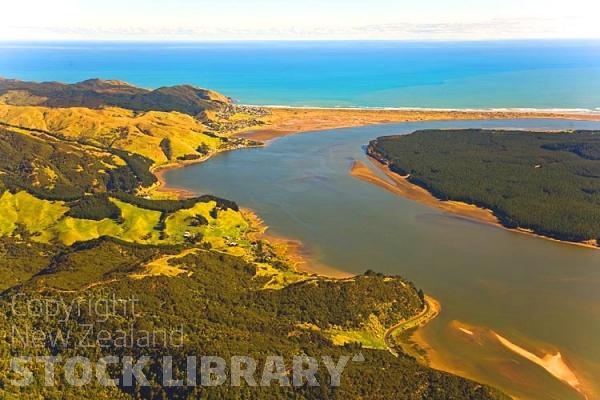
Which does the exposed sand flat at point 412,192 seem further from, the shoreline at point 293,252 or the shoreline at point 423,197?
the shoreline at point 293,252

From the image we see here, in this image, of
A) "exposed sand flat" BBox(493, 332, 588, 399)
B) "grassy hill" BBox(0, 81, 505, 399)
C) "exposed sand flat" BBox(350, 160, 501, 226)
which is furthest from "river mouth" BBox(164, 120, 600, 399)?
"grassy hill" BBox(0, 81, 505, 399)

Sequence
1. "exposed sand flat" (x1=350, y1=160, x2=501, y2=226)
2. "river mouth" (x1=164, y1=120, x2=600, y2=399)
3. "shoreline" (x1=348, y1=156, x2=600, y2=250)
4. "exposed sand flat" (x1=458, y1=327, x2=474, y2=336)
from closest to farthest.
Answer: "river mouth" (x1=164, y1=120, x2=600, y2=399), "exposed sand flat" (x1=458, y1=327, x2=474, y2=336), "shoreline" (x1=348, y1=156, x2=600, y2=250), "exposed sand flat" (x1=350, y1=160, x2=501, y2=226)

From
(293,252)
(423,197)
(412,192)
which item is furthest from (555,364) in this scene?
(412,192)

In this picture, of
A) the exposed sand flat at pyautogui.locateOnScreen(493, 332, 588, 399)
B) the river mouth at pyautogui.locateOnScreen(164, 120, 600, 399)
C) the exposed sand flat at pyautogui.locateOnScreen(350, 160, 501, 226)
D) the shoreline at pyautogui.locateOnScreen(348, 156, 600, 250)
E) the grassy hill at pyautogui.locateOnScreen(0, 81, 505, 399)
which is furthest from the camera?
the exposed sand flat at pyautogui.locateOnScreen(350, 160, 501, 226)

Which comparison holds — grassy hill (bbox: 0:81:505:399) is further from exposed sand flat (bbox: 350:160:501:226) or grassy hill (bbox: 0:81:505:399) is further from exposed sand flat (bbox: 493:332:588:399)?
exposed sand flat (bbox: 350:160:501:226)

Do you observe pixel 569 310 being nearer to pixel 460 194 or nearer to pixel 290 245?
pixel 290 245

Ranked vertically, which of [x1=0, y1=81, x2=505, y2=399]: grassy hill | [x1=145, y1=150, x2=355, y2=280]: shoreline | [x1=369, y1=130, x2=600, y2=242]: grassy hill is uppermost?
[x1=369, y1=130, x2=600, y2=242]: grassy hill
